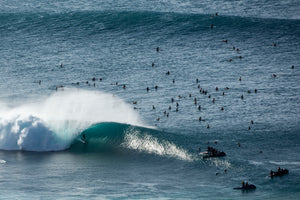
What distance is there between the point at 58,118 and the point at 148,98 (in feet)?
59.3

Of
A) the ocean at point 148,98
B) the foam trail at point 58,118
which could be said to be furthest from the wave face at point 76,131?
the ocean at point 148,98

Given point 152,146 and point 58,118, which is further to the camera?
point 58,118

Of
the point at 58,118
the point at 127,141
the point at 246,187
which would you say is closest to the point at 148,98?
the point at 58,118

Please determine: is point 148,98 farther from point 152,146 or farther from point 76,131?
point 152,146

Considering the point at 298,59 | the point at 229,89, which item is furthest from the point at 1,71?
the point at 298,59

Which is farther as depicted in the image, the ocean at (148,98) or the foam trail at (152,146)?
the foam trail at (152,146)

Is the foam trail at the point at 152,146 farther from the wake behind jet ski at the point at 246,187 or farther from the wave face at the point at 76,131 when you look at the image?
the wake behind jet ski at the point at 246,187

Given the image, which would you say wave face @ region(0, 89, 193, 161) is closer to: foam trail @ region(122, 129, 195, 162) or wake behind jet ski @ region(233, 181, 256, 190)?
foam trail @ region(122, 129, 195, 162)

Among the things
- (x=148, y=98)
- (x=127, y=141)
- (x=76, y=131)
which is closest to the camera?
(x=127, y=141)

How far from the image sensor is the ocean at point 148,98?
245 ft

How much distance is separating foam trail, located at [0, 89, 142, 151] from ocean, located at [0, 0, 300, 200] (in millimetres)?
180

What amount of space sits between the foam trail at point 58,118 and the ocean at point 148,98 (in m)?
0.18

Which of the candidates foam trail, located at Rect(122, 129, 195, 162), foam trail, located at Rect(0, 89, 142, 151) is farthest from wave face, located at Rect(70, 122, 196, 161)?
foam trail, located at Rect(0, 89, 142, 151)

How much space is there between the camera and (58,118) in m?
93.0
